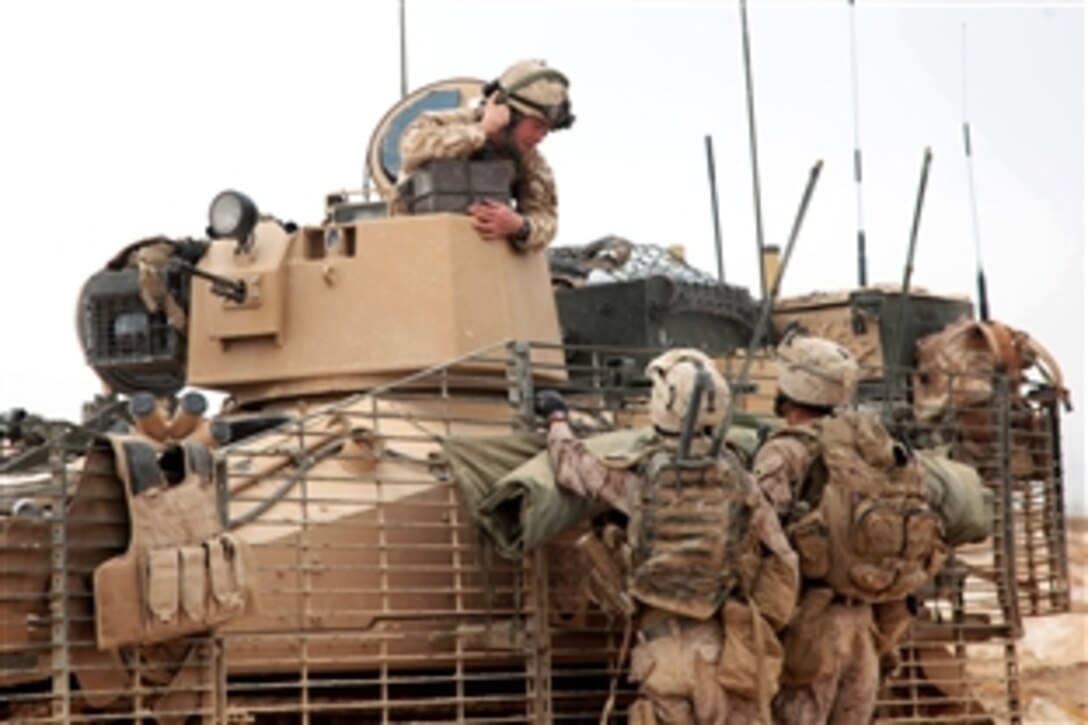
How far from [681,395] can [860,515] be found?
0.99 m

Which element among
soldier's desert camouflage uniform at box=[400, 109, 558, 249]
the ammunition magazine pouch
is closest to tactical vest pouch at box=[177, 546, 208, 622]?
the ammunition magazine pouch

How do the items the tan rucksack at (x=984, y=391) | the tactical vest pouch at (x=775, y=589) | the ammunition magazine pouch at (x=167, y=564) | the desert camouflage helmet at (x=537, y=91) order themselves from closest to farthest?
1. the ammunition magazine pouch at (x=167, y=564)
2. the tactical vest pouch at (x=775, y=589)
3. the desert camouflage helmet at (x=537, y=91)
4. the tan rucksack at (x=984, y=391)

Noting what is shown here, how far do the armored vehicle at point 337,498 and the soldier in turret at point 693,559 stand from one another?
1.39 ft

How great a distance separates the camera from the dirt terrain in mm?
17516

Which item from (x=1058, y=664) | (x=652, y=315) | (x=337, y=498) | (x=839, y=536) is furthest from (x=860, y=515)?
(x=1058, y=664)

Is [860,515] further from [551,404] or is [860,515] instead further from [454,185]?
[454,185]

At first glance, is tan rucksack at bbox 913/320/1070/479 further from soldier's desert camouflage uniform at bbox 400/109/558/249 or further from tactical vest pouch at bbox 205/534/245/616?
tactical vest pouch at bbox 205/534/245/616

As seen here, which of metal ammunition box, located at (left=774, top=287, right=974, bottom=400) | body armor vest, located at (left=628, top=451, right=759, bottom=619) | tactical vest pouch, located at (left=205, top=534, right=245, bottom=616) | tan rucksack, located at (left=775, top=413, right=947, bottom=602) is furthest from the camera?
metal ammunition box, located at (left=774, top=287, right=974, bottom=400)

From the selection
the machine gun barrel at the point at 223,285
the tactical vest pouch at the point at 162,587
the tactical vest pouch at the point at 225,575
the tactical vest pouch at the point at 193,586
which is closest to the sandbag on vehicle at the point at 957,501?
the machine gun barrel at the point at 223,285

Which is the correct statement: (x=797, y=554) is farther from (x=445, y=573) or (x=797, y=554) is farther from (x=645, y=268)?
(x=645, y=268)

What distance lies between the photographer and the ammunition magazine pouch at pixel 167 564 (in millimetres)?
10359

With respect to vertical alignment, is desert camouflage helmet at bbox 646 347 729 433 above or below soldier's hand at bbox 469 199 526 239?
below

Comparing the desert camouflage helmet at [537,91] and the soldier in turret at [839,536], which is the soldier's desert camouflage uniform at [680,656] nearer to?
the soldier in turret at [839,536]

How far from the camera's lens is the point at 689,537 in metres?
11.3
